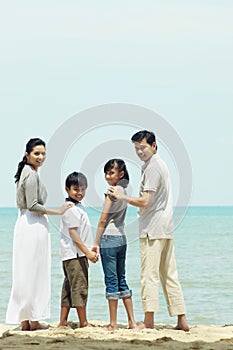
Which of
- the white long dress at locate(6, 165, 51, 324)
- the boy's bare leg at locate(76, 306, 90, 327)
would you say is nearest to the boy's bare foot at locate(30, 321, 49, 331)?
the white long dress at locate(6, 165, 51, 324)

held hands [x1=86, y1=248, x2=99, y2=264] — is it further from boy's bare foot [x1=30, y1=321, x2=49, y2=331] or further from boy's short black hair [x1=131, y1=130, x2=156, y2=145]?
boy's short black hair [x1=131, y1=130, x2=156, y2=145]

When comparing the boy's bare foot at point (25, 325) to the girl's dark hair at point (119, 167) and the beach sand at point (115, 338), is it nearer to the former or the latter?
the beach sand at point (115, 338)

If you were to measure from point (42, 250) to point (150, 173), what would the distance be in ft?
3.48

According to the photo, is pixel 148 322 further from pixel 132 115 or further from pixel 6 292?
pixel 6 292

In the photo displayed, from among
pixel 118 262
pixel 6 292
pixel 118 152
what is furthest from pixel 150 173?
pixel 6 292

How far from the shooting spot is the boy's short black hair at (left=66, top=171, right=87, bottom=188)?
7055 mm

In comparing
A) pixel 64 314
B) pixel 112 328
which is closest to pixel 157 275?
pixel 112 328

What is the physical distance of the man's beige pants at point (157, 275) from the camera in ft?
22.9

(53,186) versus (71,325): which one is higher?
(53,186)

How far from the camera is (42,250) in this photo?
7125 millimetres

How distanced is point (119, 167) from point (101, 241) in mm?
594

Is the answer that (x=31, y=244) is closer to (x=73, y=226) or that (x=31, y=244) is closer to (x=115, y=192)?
(x=73, y=226)

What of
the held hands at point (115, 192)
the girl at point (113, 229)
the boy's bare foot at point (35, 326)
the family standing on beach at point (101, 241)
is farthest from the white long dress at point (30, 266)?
the held hands at point (115, 192)

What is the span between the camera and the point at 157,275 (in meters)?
7.02
